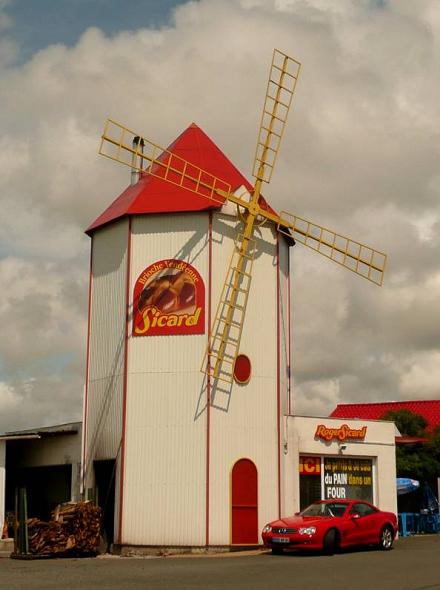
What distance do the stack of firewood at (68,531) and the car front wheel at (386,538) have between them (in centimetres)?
813

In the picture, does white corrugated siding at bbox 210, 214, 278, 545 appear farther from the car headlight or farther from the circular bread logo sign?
the car headlight

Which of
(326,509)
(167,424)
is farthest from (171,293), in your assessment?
(326,509)

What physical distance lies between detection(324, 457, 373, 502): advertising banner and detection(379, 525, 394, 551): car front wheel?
4705 millimetres

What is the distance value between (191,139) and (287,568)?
52.5 feet

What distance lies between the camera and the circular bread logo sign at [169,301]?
1077 inches

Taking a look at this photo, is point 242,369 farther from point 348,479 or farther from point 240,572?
point 240,572

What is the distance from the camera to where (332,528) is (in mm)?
22938

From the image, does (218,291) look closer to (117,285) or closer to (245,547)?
(117,285)

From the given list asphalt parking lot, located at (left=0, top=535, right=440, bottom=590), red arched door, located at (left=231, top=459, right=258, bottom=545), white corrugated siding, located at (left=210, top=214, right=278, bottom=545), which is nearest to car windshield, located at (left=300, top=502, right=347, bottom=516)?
asphalt parking lot, located at (left=0, top=535, right=440, bottom=590)

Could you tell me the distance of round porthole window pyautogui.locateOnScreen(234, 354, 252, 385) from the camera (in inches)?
1081

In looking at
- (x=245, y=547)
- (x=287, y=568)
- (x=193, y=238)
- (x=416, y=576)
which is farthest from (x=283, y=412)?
(x=416, y=576)

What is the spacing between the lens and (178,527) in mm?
26141

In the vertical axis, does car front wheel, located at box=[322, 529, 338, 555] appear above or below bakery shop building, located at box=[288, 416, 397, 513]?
below

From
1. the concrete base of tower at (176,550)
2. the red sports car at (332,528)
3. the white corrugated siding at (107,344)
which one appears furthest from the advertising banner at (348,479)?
the white corrugated siding at (107,344)
